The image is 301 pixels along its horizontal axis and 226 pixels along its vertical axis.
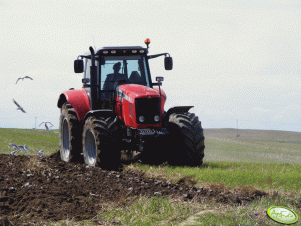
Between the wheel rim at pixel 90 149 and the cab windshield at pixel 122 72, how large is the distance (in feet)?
4.17

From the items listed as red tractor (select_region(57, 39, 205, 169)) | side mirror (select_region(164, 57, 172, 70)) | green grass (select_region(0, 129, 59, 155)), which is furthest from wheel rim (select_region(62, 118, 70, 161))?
side mirror (select_region(164, 57, 172, 70))

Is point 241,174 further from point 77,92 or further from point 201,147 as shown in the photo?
point 77,92

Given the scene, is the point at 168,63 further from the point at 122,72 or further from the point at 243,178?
the point at 243,178

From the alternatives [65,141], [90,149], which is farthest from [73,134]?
[65,141]

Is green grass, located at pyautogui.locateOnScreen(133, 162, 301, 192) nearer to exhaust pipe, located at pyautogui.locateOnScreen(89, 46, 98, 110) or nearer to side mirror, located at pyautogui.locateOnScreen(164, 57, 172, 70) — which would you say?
exhaust pipe, located at pyautogui.locateOnScreen(89, 46, 98, 110)

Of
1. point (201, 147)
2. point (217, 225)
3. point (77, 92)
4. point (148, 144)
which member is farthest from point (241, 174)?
point (77, 92)

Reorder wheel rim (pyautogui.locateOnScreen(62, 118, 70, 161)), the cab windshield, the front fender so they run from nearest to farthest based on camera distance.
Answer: the cab windshield
the front fender
wheel rim (pyautogui.locateOnScreen(62, 118, 70, 161))

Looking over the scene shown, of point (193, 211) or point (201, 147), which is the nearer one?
point (193, 211)

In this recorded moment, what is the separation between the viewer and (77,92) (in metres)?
11.0

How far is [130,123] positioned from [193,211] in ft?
14.5

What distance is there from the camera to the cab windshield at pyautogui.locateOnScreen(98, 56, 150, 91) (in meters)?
9.91

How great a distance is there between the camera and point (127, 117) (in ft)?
30.9

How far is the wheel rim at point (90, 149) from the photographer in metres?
9.79

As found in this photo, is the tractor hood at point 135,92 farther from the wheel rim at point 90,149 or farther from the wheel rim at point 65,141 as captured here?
the wheel rim at point 65,141
